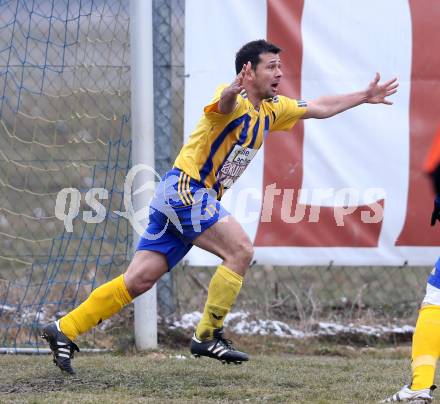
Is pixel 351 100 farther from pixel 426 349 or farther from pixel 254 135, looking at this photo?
pixel 426 349

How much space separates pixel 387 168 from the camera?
7059 millimetres

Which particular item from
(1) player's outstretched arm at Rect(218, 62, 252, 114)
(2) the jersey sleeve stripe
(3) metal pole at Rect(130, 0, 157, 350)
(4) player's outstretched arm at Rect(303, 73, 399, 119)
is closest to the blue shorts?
(2) the jersey sleeve stripe

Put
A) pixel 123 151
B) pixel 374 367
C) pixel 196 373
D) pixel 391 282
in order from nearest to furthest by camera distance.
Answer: pixel 196 373 → pixel 374 367 → pixel 123 151 → pixel 391 282

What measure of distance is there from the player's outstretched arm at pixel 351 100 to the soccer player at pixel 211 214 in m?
0.29

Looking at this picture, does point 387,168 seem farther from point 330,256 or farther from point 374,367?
point 374,367

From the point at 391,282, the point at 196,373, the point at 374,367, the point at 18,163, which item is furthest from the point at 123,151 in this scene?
the point at 391,282

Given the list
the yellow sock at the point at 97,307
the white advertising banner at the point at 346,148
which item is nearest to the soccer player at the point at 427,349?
the yellow sock at the point at 97,307

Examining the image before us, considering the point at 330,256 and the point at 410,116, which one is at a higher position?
the point at 410,116

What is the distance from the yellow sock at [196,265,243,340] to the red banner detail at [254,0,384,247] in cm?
184

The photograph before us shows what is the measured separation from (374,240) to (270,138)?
3.69 feet

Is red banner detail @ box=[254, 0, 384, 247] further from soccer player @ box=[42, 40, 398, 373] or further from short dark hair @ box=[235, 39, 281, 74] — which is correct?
short dark hair @ box=[235, 39, 281, 74]

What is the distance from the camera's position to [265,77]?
17.6 ft

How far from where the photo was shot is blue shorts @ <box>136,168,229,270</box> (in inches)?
204

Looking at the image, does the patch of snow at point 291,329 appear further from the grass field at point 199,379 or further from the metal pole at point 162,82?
the metal pole at point 162,82
